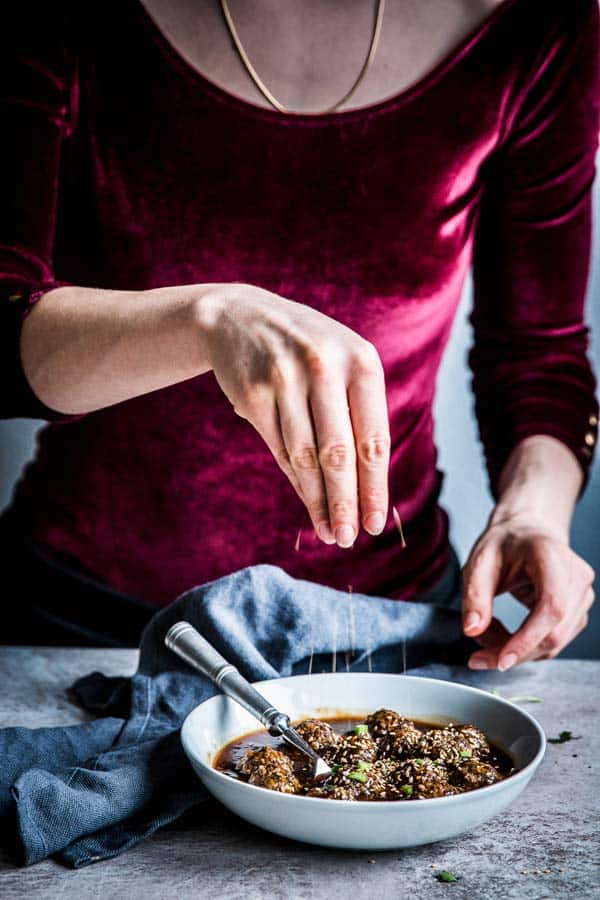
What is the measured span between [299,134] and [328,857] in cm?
101

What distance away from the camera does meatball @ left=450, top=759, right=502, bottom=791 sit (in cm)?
97

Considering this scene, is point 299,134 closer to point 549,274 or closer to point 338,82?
point 338,82

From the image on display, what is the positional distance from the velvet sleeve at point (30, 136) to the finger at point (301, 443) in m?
0.47

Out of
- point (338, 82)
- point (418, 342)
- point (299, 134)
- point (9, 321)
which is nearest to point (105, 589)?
point (9, 321)

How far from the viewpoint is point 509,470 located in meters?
1.60

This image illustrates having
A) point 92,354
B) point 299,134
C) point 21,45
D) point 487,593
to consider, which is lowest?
point 487,593

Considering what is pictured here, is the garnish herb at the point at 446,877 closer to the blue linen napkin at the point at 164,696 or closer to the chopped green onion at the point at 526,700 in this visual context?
the blue linen napkin at the point at 164,696

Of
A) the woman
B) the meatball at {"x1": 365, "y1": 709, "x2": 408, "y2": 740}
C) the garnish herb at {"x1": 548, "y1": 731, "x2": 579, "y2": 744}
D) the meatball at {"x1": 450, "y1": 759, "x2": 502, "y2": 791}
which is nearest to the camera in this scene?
the meatball at {"x1": 450, "y1": 759, "x2": 502, "y2": 791}

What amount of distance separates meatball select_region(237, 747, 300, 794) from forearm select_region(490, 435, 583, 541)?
607mm

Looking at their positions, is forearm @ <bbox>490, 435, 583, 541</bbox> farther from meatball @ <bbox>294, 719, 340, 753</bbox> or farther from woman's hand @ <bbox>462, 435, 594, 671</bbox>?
meatball @ <bbox>294, 719, 340, 753</bbox>

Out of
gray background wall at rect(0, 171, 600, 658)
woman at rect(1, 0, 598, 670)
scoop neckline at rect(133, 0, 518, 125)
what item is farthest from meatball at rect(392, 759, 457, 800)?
gray background wall at rect(0, 171, 600, 658)

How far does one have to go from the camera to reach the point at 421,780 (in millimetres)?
958

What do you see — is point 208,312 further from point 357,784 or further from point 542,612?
point 542,612

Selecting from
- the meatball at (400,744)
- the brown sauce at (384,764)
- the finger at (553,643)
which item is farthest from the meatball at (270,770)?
the finger at (553,643)
